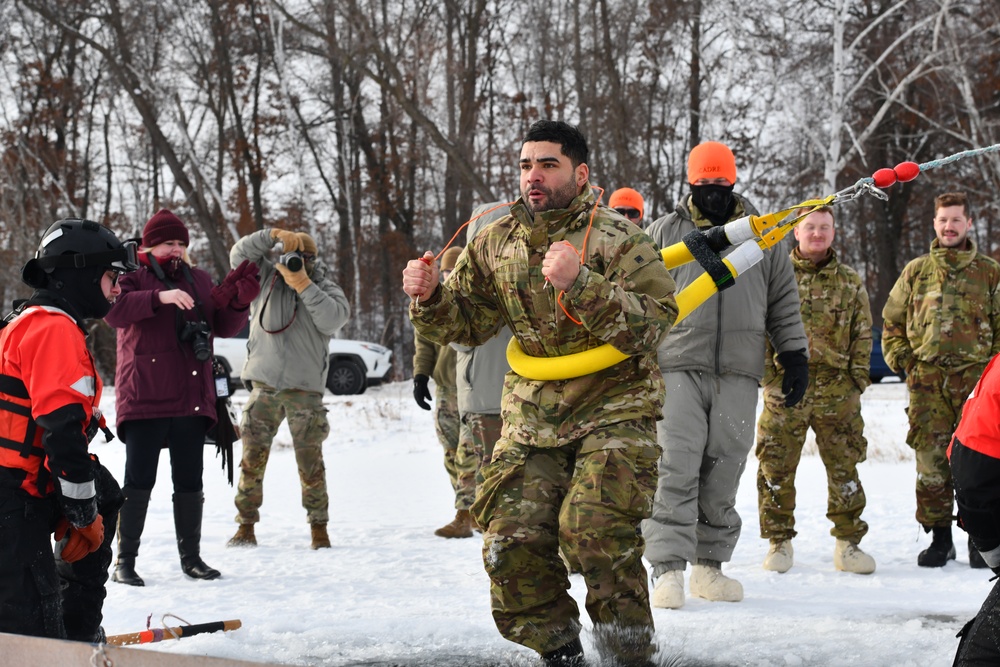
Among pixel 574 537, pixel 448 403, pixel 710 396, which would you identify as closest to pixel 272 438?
pixel 448 403

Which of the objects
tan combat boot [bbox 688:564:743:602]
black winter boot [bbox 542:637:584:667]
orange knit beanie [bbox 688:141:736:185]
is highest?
orange knit beanie [bbox 688:141:736:185]

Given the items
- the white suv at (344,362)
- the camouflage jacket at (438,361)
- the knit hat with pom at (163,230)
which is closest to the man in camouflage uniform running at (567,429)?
the knit hat with pom at (163,230)

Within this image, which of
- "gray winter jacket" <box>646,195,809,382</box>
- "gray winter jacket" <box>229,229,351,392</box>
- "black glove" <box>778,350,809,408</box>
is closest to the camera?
"gray winter jacket" <box>646,195,809,382</box>

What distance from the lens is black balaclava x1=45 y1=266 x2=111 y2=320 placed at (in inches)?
153

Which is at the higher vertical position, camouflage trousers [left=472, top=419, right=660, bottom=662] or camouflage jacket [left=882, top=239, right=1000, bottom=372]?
camouflage jacket [left=882, top=239, right=1000, bottom=372]

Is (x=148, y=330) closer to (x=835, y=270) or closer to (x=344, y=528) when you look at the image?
(x=344, y=528)

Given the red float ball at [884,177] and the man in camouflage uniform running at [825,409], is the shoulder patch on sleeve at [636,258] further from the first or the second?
the man in camouflage uniform running at [825,409]

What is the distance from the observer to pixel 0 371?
363cm

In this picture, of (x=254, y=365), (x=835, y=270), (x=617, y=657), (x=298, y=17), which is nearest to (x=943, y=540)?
(x=835, y=270)

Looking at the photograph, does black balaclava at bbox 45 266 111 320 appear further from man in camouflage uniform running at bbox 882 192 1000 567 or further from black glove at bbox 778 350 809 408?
man in camouflage uniform running at bbox 882 192 1000 567

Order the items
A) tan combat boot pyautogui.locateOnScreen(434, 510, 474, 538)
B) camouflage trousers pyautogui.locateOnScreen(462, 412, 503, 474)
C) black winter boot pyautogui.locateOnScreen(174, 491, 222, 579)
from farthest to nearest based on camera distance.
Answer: tan combat boot pyautogui.locateOnScreen(434, 510, 474, 538) → camouflage trousers pyautogui.locateOnScreen(462, 412, 503, 474) → black winter boot pyautogui.locateOnScreen(174, 491, 222, 579)

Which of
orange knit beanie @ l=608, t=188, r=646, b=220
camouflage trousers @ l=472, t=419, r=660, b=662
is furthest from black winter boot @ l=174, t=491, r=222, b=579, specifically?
orange knit beanie @ l=608, t=188, r=646, b=220

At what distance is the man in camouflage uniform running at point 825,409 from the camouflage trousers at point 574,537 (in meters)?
2.64

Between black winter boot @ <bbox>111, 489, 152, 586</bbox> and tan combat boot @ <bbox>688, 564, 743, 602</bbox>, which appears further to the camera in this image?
black winter boot @ <bbox>111, 489, 152, 586</bbox>
